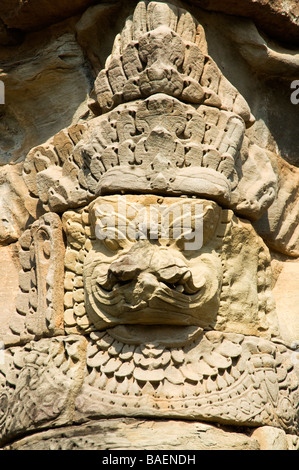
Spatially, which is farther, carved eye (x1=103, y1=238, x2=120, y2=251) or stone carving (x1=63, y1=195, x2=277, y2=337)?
carved eye (x1=103, y1=238, x2=120, y2=251)

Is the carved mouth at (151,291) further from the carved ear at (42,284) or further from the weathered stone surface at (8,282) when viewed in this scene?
the weathered stone surface at (8,282)

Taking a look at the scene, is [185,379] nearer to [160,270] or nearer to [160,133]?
[160,270]

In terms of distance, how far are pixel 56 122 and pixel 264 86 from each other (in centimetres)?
124

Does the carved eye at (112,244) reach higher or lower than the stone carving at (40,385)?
higher

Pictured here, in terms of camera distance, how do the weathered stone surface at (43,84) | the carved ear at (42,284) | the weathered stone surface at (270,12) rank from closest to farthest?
the carved ear at (42,284) → the weathered stone surface at (270,12) → the weathered stone surface at (43,84)

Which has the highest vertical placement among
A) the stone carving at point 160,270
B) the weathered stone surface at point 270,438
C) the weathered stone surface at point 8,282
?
the stone carving at point 160,270

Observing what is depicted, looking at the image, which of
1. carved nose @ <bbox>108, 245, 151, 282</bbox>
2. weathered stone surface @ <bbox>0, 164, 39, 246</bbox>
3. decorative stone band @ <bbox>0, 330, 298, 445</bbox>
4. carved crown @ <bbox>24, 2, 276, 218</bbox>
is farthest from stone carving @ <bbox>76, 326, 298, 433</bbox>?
weathered stone surface @ <bbox>0, 164, 39, 246</bbox>

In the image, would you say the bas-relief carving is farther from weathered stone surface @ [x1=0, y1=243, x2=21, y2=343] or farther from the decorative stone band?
weathered stone surface @ [x1=0, y1=243, x2=21, y2=343]

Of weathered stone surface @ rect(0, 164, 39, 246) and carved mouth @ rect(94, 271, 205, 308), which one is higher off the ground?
carved mouth @ rect(94, 271, 205, 308)

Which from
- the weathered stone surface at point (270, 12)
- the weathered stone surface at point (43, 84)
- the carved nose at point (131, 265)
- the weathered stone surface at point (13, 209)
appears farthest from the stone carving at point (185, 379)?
the weathered stone surface at point (270, 12)

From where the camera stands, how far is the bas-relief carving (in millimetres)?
5145

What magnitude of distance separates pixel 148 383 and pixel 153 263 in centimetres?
59

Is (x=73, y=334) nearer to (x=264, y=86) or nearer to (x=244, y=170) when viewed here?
(x=244, y=170)

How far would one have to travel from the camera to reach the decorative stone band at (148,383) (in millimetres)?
5105
